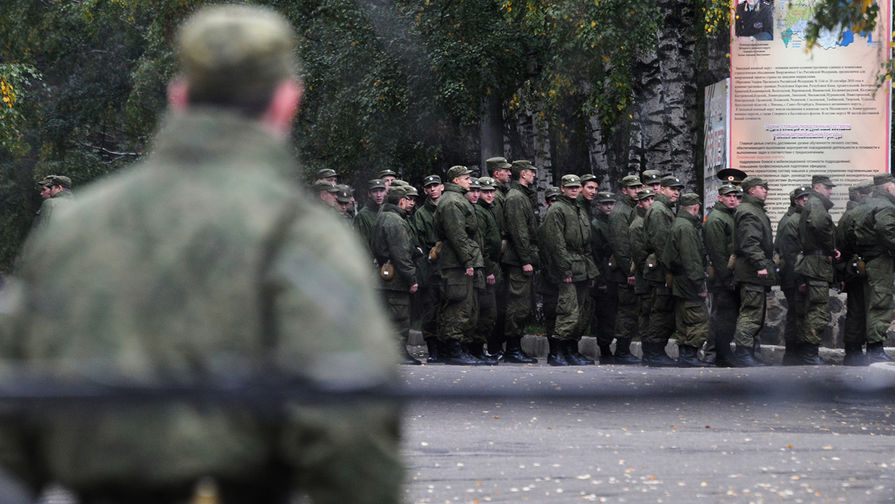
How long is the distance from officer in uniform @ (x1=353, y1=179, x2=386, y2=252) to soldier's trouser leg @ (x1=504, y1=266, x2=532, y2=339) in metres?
1.58

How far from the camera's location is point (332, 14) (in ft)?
83.1

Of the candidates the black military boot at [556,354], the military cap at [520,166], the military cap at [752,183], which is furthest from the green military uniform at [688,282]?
the military cap at [520,166]

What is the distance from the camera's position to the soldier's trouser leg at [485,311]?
15.1 meters

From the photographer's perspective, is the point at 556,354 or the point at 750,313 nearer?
the point at 750,313

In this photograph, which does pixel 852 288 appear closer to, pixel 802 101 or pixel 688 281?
pixel 688 281

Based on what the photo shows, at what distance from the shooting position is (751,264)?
48.0 ft

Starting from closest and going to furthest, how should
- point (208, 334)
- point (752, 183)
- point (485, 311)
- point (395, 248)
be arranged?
point (208, 334)
point (395, 248)
point (752, 183)
point (485, 311)

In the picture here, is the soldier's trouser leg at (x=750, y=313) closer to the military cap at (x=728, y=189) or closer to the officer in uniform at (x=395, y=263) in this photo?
the military cap at (x=728, y=189)

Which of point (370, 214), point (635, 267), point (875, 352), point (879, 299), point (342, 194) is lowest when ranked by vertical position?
point (875, 352)

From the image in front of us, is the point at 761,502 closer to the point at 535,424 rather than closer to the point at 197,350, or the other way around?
the point at 535,424

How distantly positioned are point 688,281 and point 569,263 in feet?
4.18

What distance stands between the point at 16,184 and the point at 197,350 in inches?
1671

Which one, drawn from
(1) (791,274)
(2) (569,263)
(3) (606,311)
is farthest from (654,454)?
(3) (606,311)

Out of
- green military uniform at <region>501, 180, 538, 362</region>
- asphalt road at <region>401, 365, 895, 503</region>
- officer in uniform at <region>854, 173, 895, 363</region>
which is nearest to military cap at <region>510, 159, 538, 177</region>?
green military uniform at <region>501, 180, 538, 362</region>
